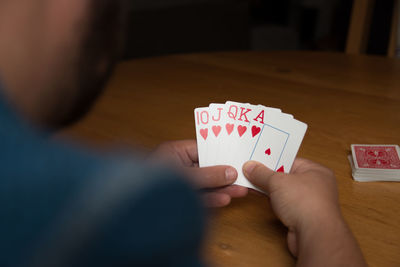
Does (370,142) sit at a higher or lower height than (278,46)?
higher

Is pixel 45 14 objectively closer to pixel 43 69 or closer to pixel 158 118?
pixel 43 69

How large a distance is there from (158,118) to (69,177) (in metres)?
1.21

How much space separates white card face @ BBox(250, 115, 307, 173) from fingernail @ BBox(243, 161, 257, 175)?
0.03 metres

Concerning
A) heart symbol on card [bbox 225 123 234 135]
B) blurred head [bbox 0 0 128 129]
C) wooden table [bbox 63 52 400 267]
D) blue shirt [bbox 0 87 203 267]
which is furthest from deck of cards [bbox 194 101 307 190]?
blue shirt [bbox 0 87 203 267]

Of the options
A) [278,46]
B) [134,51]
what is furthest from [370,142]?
[278,46]

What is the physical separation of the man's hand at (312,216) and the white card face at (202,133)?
15cm

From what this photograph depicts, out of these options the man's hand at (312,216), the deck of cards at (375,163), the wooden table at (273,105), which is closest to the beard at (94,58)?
the wooden table at (273,105)

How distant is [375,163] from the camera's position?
1137 mm

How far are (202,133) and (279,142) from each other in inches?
7.4

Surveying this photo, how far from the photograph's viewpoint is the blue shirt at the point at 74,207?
0.88 ft

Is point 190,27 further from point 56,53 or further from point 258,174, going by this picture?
point 56,53

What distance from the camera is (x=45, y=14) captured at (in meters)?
0.33

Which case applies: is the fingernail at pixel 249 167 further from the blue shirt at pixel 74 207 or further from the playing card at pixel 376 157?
the blue shirt at pixel 74 207

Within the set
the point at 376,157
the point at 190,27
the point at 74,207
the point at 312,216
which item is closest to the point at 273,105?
the point at 376,157
